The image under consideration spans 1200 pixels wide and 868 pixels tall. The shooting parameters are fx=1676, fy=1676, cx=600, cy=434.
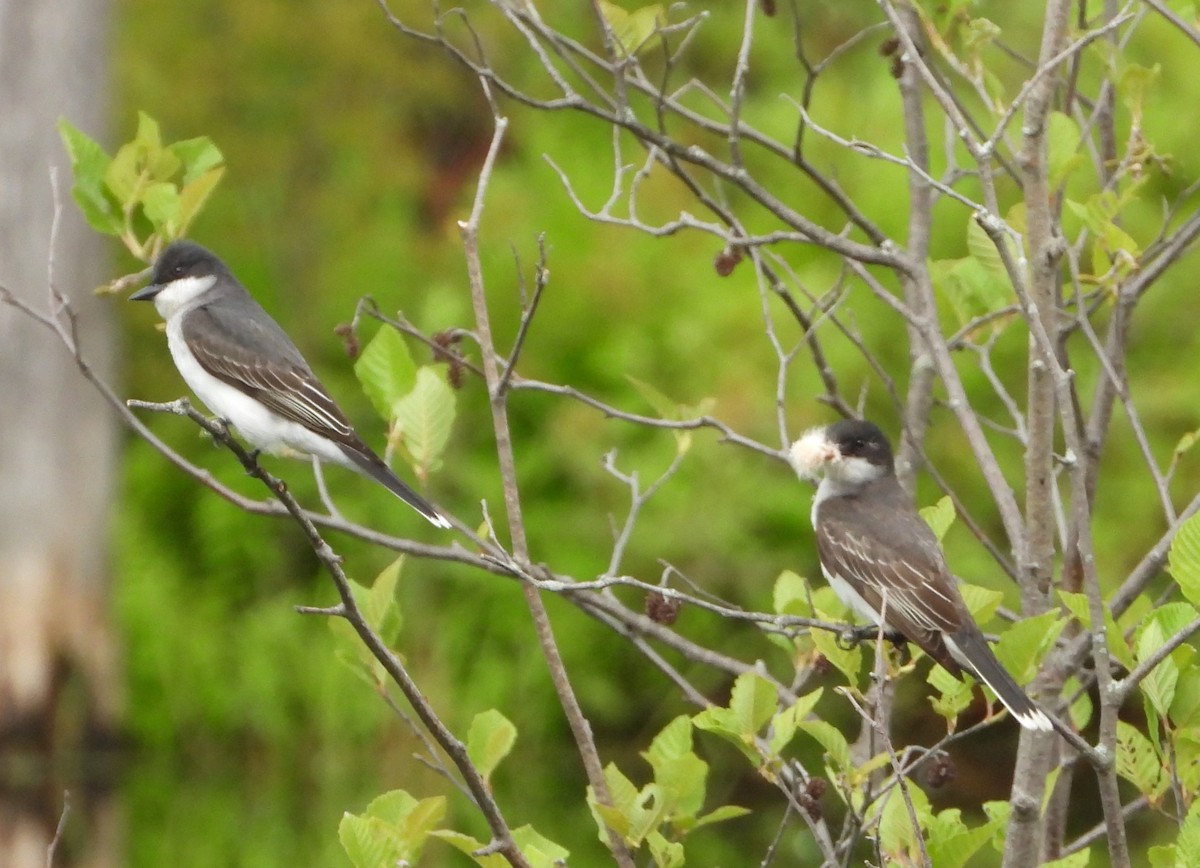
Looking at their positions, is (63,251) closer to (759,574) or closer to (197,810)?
(197,810)

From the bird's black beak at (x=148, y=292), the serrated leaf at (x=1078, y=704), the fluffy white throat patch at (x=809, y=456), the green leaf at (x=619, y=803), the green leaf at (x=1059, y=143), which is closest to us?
the green leaf at (x=619, y=803)

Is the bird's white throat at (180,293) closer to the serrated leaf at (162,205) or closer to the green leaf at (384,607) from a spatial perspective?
the serrated leaf at (162,205)

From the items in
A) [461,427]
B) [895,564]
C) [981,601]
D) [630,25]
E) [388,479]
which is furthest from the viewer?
[461,427]

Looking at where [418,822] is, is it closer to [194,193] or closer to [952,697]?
[952,697]

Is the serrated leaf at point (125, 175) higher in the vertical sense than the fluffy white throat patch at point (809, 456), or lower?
higher

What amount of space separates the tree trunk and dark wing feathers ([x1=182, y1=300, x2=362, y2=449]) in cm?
480

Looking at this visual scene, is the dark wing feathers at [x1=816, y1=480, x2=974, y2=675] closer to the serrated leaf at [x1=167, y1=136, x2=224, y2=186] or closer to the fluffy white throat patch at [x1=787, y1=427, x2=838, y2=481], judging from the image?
the fluffy white throat patch at [x1=787, y1=427, x2=838, y2=481]

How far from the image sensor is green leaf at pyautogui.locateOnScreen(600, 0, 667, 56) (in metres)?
3.19

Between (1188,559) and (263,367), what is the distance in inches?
112

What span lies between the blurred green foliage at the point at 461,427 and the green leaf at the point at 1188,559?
6401 mm

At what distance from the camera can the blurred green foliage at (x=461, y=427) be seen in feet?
32.3

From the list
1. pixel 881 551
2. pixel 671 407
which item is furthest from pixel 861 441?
pixel 671 407

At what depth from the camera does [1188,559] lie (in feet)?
7.78

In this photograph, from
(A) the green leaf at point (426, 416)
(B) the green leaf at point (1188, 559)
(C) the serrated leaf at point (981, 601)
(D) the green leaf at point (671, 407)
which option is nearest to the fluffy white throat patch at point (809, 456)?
(D) the green leaf at point (671, 407)
